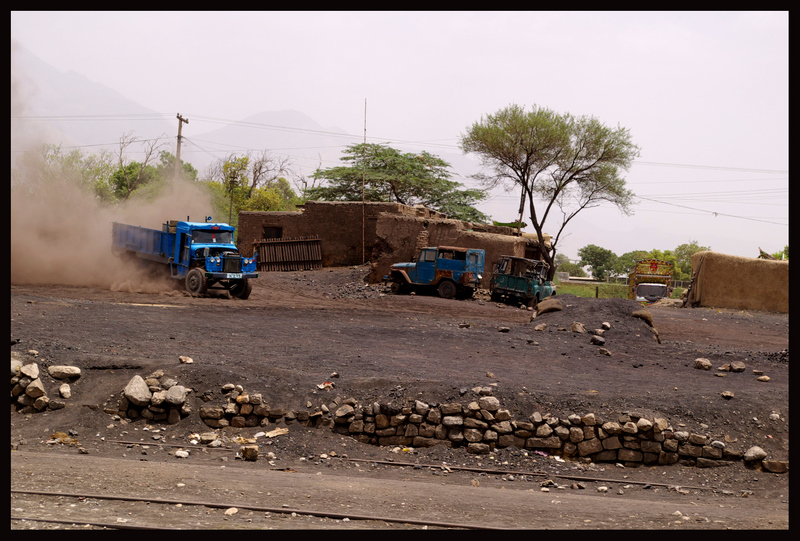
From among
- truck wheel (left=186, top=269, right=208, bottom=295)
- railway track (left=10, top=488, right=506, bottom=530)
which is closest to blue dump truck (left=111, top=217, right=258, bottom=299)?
truck wheel (left=186, top=269, right=208, bottom=295)

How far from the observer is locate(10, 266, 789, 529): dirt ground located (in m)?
6.65

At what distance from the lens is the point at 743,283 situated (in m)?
28.0

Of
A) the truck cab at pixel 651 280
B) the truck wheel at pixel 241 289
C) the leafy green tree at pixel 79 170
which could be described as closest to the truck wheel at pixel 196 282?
the truck wheel at pixel 241 289

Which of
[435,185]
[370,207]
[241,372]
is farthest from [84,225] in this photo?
[435,185]

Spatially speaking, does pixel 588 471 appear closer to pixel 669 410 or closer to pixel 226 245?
pixel 669 410

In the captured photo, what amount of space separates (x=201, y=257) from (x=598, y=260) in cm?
7570

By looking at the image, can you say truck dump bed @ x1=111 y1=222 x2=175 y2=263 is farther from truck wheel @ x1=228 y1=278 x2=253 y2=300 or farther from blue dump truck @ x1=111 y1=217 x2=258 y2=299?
truck wheel @ x1=228 y1=278 x2=253 y2=300

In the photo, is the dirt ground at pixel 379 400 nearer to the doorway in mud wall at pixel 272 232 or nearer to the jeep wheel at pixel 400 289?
the jeep wheel at pixel 400 289

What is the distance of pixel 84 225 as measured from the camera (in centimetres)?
2694

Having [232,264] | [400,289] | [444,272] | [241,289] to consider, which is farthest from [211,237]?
[444,272]

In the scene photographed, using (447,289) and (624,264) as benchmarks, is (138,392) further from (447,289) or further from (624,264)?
(624,264)

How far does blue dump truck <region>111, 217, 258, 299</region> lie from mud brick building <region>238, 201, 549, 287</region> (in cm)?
807

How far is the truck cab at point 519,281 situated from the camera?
25.2 metres
